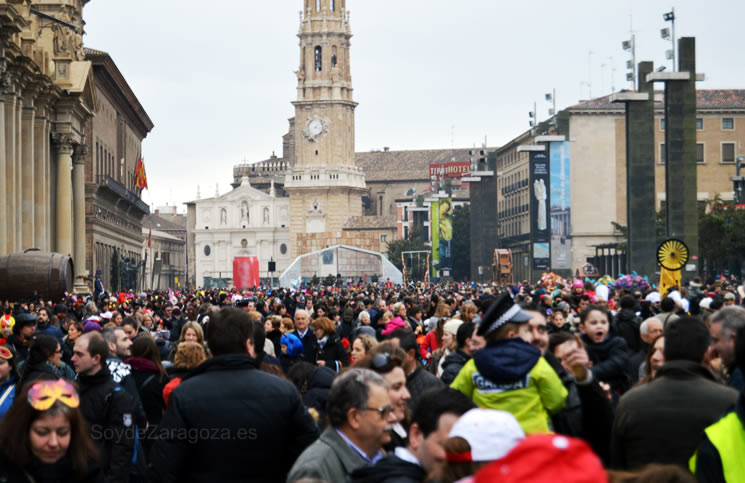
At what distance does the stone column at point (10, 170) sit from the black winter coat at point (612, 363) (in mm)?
34192

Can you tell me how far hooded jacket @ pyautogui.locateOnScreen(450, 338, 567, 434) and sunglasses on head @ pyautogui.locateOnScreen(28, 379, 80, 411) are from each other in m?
1.85

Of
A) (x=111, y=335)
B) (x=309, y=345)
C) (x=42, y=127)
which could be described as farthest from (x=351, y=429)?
(x=42, y=127)

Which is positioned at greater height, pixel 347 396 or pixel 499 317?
pixel 499 317

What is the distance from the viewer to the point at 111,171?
→ 87000 mm

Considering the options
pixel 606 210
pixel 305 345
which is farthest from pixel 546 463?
pixel 606 210

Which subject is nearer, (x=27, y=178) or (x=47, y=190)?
(x=27, y=178)

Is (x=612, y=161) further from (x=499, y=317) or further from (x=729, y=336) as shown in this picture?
(x=499, y=317)

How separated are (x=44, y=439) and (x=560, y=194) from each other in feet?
184

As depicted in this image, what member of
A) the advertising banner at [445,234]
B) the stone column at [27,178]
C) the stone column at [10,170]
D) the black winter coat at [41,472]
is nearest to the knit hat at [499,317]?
the black winter coat at [41,472]

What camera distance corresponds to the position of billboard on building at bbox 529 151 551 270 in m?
60.7

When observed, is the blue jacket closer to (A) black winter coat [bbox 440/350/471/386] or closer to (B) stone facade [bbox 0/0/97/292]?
(A) black winter coat [bbox 440/350/471/386]

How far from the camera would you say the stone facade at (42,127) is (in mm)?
41500

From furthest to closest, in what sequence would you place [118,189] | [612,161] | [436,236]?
[612,161], [436,236], [118,189]

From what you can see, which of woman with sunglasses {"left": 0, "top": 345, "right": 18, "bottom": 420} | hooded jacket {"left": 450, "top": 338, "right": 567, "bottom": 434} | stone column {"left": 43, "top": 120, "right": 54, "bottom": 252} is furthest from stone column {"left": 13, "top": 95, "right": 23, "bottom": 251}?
hooded jacket {"left": 450, "top": 338, "right": 567, "bottom": 434}
